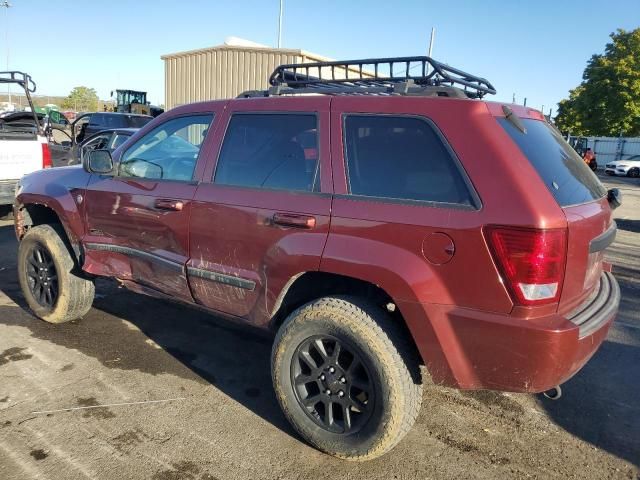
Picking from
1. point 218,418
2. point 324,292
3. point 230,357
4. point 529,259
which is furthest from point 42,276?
point 529,259

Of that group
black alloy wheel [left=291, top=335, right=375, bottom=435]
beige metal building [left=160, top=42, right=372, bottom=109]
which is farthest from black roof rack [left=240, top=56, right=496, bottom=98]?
beige metal building [left=160, top=42, right=372, bottom=109]

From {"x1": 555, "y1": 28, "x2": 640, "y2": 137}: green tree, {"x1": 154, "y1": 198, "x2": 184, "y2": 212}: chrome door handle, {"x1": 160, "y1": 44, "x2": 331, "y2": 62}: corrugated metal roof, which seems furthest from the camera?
{"x1": 555, "y1": 28, "x2": 640, "y2": 137}: green tree

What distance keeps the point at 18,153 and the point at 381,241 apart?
22.7 feet

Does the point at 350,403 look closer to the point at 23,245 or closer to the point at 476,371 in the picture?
the point at 476,371

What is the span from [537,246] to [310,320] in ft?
3.88

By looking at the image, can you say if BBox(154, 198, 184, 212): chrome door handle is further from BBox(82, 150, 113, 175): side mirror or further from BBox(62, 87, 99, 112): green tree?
BBox(62, 87, 99, 112): green tree

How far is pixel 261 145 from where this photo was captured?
3172 millimetres

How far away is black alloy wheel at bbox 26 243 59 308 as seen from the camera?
439 cm

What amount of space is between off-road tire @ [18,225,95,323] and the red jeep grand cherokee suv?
0.97 meters

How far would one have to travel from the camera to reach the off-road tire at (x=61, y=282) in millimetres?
4250

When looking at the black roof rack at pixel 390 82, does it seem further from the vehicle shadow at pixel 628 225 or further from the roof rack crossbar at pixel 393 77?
the vehicle shadow at pixel 628 225

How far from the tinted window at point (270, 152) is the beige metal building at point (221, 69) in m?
13.2

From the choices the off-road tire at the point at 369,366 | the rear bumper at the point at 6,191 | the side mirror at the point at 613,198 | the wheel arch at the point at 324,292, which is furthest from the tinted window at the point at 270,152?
the rear bumper at the point at 6,191

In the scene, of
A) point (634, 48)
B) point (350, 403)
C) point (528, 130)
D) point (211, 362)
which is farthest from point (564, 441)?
point (634, 48)
